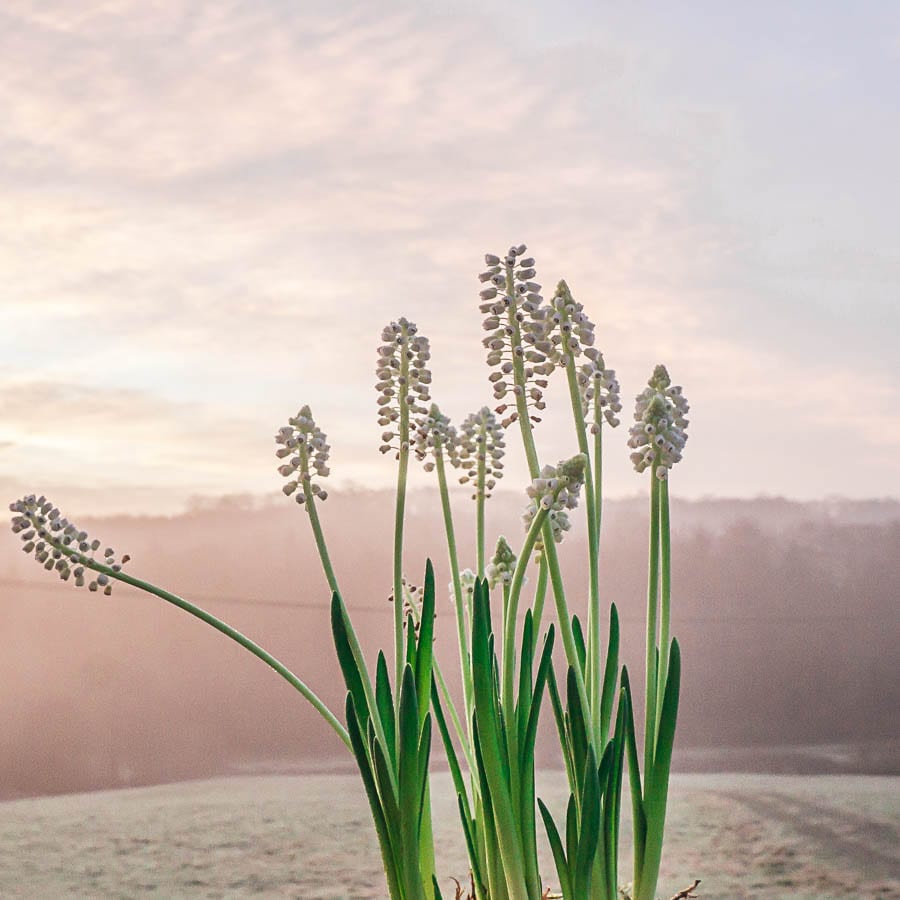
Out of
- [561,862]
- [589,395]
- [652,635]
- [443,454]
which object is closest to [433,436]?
[443,454]

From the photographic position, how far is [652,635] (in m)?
0.77

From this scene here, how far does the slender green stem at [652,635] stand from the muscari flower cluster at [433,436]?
6.8 inches

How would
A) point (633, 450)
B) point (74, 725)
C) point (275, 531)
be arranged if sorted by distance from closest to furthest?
point (633, 450)
point (74, 725)
point (275, 531)

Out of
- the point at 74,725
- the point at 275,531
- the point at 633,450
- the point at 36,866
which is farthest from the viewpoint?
the point at 275,531

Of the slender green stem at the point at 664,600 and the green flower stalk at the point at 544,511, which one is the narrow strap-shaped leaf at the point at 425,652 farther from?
the slender green stem at the point at 664,600

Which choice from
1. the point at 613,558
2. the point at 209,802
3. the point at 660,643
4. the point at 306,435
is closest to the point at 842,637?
the point at 613,558

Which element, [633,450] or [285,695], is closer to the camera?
[633,450]

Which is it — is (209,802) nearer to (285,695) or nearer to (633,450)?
(285,695)

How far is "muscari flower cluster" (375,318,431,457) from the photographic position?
788mm

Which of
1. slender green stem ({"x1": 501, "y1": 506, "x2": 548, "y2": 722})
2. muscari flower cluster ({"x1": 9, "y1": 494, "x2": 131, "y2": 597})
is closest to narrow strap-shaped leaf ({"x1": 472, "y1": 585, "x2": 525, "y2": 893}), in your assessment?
slender green stem ({"x1": 501, "y1": 506, "x2": 548, "y2": 722})

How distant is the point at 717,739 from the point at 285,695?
828 millimetres

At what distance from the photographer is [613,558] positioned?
196 cm

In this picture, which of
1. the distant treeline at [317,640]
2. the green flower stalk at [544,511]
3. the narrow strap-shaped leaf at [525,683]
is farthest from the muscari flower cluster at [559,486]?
the distant treeline at [317,640]

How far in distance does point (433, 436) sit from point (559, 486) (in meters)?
0.15
